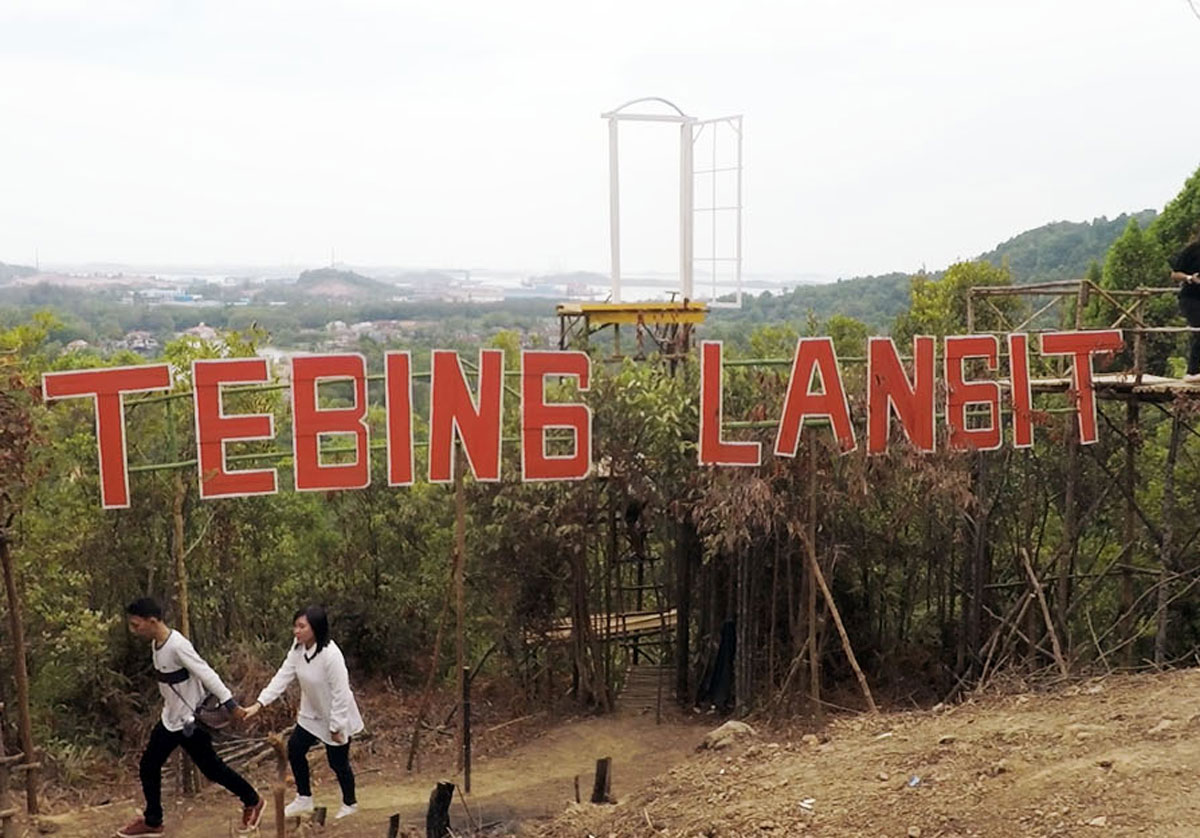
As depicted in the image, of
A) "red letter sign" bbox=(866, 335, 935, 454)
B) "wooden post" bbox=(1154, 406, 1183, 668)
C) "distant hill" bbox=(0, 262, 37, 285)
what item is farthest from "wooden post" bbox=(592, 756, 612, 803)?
"distant hill" bbox=(0, 262, 37, 285)

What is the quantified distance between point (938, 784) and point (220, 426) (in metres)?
5.19

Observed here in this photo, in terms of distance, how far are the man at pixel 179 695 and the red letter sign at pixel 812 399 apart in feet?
15.5

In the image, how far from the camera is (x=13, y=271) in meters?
30.3

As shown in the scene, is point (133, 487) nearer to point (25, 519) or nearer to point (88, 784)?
point (25, 519)

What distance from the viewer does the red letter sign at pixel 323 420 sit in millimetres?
7898

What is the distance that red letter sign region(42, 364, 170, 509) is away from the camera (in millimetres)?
7324

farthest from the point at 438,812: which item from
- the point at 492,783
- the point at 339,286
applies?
the point at 339,286

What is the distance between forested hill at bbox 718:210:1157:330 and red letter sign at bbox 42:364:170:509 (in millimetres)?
18234

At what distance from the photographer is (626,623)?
35.5 feet

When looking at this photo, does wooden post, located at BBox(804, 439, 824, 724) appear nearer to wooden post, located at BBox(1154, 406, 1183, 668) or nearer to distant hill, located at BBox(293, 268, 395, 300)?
wooden post, located at BBox(1154, 406, 1183, 668)

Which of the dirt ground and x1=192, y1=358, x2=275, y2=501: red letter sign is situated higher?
x1=192, y1=358, x2=275, y2=501: red letter sign

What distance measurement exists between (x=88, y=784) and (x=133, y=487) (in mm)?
2695

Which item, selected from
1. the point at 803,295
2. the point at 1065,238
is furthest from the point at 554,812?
the point at 1065,238

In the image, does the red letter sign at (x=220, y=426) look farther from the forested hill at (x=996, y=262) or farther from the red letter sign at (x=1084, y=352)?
the forested hill at (x=996, y=262)
